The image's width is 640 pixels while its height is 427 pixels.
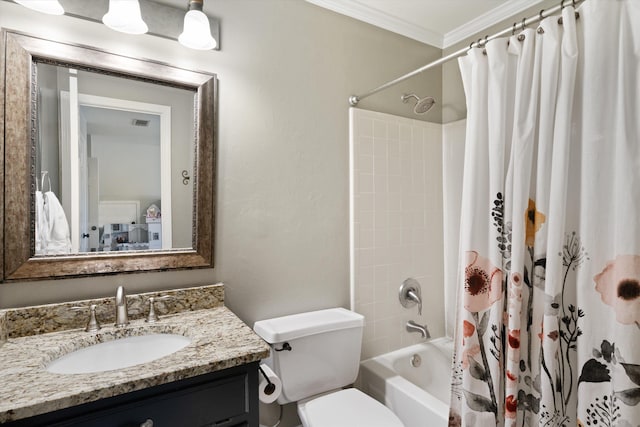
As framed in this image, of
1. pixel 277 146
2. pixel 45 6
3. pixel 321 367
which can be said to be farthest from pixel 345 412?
pixel 45 6

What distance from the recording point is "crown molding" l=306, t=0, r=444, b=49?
6.28ft

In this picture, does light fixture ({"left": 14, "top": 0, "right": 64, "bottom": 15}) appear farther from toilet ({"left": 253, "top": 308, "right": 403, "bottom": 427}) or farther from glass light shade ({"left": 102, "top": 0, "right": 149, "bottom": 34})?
toilet ({"left": 253, "top": 308, "right": 403, "bottom": 427})

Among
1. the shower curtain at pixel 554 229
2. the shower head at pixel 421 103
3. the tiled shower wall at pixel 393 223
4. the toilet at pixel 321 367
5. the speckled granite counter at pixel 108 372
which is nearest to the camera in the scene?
the speckled granite counter at pixel 108 372

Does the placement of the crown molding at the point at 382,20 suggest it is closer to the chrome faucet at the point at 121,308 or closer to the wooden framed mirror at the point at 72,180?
the wooden framed mirror at the point at 72,180

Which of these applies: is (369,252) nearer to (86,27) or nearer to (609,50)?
(609,50)

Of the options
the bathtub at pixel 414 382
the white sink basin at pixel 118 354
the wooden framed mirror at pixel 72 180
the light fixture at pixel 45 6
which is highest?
the light fixture at pixel 45 6

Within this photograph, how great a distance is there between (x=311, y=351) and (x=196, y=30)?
4.75ft

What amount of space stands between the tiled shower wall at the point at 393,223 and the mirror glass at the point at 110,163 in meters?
0.93

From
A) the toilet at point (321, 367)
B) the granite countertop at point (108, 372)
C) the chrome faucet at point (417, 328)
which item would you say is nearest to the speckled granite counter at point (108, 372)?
the granite countertop at point (108, 372)

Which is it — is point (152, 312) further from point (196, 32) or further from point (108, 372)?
point (196, 32)

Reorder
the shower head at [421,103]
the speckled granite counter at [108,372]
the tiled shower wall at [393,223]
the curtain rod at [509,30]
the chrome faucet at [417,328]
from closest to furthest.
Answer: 1. the speckled granite counter at [108,372]
2. the curtain rod at [509,30]
3. the shower head at [421,103]
4. the tiled shower wall at [393,223]
5. the chrome faucet at [417,328]

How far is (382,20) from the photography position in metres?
2.08

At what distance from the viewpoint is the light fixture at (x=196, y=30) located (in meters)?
1.36

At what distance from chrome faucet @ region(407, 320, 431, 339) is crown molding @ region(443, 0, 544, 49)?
1.86m
